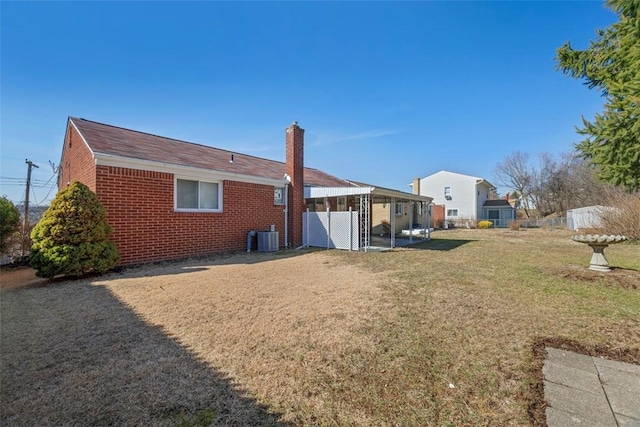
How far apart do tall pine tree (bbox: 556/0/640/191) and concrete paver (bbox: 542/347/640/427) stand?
22.1ft

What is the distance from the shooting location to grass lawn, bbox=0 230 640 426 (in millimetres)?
2115

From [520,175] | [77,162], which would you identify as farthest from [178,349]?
[520,175]

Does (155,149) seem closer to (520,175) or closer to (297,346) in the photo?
(297,346)

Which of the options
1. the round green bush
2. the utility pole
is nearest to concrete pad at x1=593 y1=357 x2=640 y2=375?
the round green bush

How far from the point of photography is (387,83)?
12.5m

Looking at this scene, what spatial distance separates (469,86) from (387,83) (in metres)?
3.49

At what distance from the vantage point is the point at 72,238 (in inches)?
250

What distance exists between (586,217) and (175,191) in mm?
26080

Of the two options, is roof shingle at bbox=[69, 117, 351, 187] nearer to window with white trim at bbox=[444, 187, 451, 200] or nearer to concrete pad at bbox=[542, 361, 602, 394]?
concrete pad at bbox=[542, 361, 602, 394]

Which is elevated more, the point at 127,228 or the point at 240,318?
the point at 127,228

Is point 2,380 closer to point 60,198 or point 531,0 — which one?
point 60,198

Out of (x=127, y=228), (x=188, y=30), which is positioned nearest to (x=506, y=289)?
(x=127, y=228)

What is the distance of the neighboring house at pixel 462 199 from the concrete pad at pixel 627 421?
3009 centimetres

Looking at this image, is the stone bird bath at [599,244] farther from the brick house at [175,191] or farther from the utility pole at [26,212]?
the utility pole at [26,212]
